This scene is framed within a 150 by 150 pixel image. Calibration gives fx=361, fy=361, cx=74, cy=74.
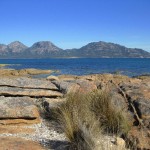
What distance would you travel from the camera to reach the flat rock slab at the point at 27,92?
1191 centimetres

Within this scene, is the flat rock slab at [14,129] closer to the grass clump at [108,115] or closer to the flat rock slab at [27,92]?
the grass clump at [108,115]

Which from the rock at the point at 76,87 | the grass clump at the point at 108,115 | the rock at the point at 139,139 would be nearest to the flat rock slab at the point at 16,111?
the grass clump at the point at 108,115

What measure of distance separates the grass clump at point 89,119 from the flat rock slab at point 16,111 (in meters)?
0.75

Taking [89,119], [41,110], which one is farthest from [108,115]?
[41,110]

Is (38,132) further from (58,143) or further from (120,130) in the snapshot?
(120,130)

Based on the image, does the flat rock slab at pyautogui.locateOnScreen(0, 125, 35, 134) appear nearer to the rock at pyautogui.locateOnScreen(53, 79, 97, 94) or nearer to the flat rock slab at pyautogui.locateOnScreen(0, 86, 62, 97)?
the flat rock slab at pyautogui.locateOnScreen(0, 86, 62, 97)

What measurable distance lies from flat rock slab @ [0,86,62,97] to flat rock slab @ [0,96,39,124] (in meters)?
1.20

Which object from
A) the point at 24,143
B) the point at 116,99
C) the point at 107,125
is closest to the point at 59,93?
the point at 116,99

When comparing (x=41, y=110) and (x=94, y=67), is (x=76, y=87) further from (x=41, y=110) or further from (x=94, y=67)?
(x=94, y=67)

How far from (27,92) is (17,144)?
4117 millimetres

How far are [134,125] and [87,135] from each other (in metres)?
2.26

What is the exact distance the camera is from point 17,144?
8.23m

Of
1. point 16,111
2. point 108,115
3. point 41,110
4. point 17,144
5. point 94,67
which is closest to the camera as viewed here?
point 17,144

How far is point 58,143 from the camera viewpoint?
8.60m
